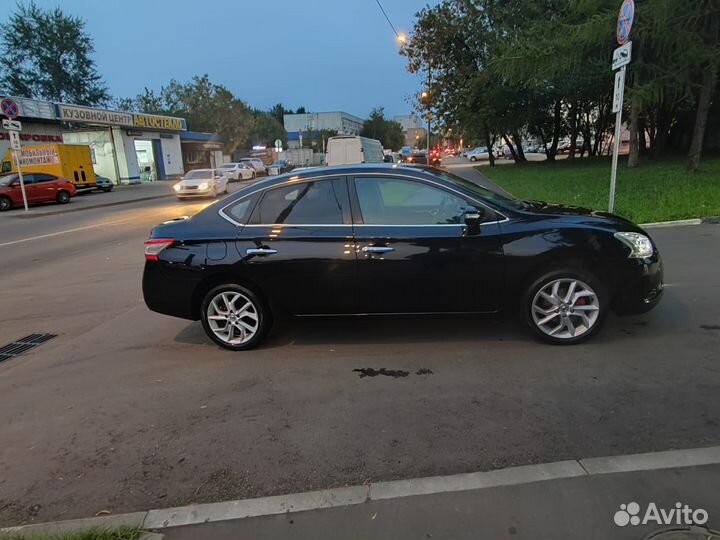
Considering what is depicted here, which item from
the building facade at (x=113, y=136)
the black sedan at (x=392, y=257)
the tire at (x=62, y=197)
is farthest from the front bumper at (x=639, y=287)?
the building facade at (x=113, y=136)

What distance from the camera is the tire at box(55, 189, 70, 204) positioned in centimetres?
2511

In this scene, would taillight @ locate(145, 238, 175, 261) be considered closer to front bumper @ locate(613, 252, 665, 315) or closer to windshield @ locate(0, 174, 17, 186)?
front bumper @ locate(613, 252, 665, 315)

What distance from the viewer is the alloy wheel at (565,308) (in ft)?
15.1

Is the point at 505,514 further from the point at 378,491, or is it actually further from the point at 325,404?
the point at 325,404

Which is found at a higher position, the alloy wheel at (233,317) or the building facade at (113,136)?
the building facade at (113,136)

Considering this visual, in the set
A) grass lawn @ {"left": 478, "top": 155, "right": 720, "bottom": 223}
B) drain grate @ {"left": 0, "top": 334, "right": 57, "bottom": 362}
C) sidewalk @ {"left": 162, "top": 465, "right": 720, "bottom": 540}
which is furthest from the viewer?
grass lawn @ {"left": 478, "top": 155, "right": 720, "bottom": 223}

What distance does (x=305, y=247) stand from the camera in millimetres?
4738

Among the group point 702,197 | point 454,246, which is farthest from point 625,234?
point 702,197

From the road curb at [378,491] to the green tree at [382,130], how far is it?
4151 inches

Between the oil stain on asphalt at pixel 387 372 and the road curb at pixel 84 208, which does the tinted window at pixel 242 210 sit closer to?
the oil stain on asphalt at pixel 387 372

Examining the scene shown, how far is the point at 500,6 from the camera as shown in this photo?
98.7ft

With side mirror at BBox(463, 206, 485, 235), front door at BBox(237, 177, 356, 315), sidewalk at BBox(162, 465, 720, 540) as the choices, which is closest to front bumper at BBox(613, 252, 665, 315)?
side mirror at BBox(463, 206, 485, 235)

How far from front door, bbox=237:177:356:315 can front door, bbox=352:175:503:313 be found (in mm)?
144

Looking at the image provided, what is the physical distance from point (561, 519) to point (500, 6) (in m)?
32.7
